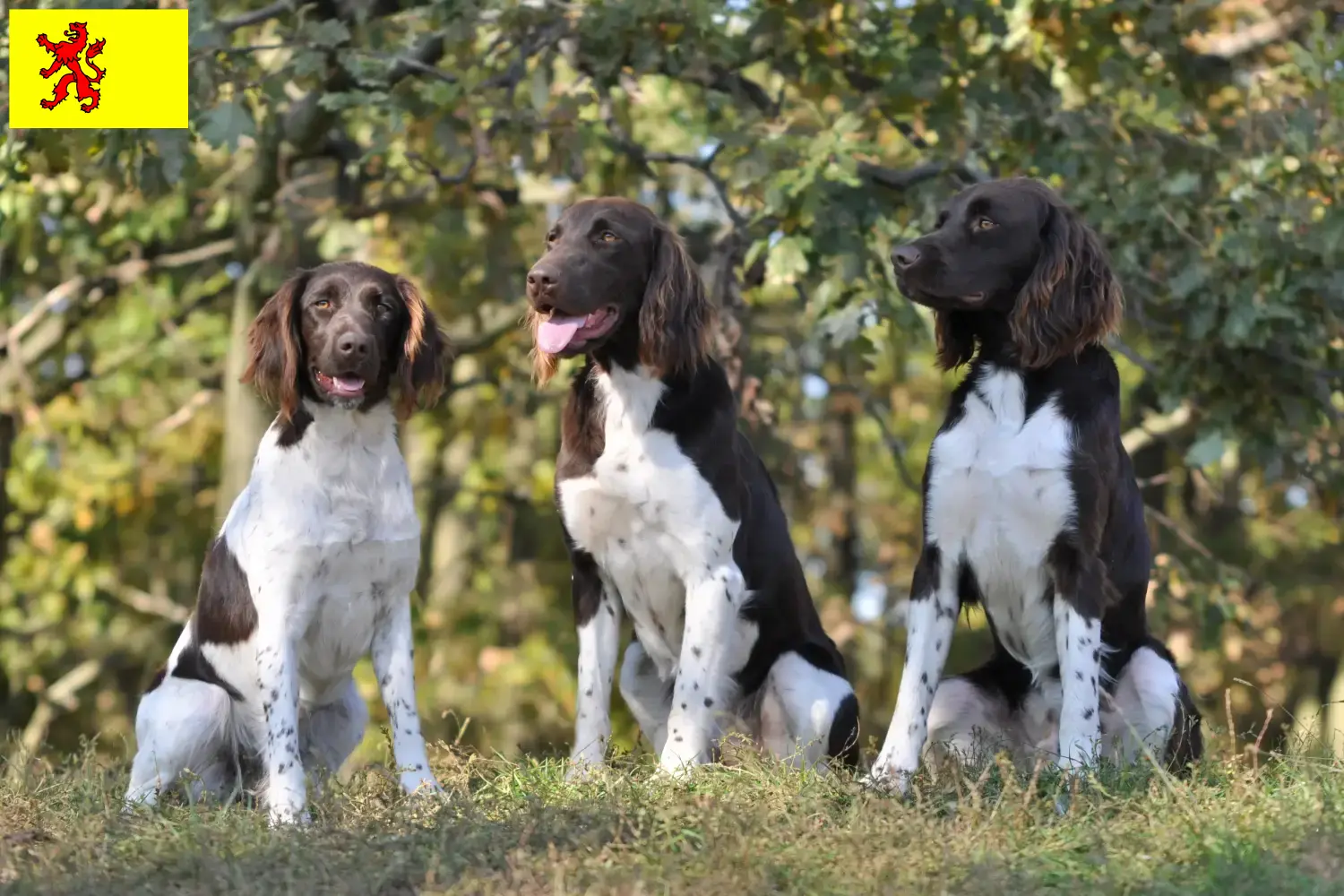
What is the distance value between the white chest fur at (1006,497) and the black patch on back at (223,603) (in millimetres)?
2034

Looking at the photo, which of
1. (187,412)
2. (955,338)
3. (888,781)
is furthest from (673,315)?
(187,412)

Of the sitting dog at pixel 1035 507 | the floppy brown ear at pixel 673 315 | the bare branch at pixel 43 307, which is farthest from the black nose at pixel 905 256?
the bare branch at pixel 43 307

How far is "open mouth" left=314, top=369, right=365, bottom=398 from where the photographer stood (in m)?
5.24

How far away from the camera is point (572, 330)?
5496 mm

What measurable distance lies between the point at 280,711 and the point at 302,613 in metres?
0.29

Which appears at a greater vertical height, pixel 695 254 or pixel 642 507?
pixel 695 254

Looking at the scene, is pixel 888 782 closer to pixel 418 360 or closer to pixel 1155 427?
pixel 418 360

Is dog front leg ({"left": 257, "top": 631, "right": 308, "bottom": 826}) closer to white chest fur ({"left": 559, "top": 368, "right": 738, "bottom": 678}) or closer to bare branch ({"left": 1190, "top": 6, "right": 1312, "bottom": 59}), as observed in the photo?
white chest fur ({"left": 559, "top": 368, "right": 738, "bottom": 678})

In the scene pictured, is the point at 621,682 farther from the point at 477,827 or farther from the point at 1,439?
the point at 1,439

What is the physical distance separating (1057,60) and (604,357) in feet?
12.1

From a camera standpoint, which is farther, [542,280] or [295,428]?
[542,280]

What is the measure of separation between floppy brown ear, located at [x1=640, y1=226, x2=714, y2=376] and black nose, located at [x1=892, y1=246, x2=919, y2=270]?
0.76 m

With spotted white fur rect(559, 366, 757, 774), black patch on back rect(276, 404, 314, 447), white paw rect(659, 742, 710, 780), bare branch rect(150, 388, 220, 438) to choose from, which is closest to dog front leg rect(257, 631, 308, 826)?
black patch on back rect(276, 404, 314, 447)

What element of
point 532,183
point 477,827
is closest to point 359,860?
point 477,827
